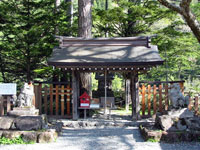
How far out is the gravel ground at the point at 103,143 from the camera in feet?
18.3

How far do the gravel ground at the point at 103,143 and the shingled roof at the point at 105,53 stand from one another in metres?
2.28

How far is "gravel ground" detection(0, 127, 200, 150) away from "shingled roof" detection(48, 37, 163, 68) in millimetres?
2277

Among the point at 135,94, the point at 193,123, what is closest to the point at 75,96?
the point at 135,94

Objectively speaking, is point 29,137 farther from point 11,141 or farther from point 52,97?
point 52,97

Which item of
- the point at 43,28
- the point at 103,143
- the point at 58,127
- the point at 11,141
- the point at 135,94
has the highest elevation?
the point at 43,28

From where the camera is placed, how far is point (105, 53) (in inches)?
321

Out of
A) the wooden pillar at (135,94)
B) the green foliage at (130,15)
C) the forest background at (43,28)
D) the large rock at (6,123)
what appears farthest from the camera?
the green foliage at (130,15)

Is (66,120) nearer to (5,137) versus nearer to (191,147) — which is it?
(5,137)

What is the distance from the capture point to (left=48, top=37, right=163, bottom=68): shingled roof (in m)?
7.39

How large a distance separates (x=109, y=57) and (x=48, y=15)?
4353mm

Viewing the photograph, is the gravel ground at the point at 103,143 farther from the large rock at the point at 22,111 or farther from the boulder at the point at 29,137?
the large rock at the point at 22,111

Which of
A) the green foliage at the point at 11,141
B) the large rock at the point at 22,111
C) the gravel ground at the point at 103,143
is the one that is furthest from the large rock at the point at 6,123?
the gravel ground at the point at 103,143

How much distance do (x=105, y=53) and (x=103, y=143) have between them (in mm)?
3510

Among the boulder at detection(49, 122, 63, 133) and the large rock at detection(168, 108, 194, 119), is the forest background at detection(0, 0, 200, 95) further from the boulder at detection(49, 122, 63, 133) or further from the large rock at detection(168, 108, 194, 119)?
the large rock at detection(168, 108, 194, 119)
